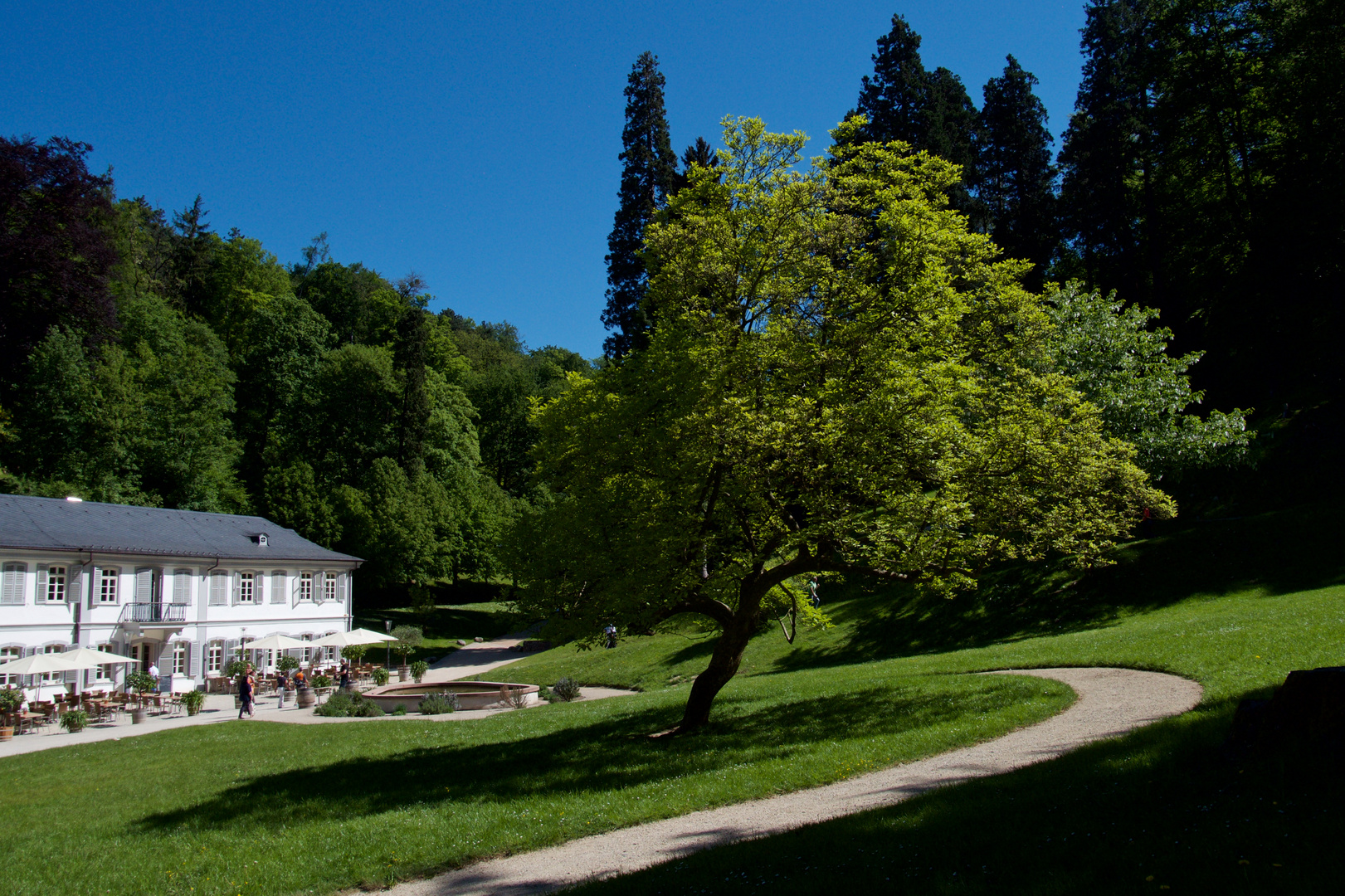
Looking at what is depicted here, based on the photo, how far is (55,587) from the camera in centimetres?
3438

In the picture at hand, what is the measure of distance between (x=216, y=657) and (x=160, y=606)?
405cm

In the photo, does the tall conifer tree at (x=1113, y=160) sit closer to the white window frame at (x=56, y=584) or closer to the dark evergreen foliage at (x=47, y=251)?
the white window frame at (x=56, y=584)

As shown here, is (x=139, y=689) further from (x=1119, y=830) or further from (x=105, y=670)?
(x=1119, y=830)

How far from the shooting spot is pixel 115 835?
37.9ft

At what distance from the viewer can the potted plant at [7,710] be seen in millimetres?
25514

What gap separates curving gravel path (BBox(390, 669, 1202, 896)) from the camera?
8.20 m

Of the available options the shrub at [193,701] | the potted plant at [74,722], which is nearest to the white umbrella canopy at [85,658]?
the potted plant at [74,722]

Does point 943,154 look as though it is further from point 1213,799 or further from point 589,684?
point 1213,799

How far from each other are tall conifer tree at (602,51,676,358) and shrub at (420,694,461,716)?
1551 cm

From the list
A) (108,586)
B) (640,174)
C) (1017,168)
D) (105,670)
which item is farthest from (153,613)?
(1017,168)

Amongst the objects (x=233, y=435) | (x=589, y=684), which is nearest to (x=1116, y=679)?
(x=589, y=684)

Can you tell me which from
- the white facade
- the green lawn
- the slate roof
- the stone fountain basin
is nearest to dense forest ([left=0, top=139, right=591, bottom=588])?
the slate roof

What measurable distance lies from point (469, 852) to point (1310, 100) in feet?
128

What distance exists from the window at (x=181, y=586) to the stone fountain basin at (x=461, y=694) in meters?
14.5
